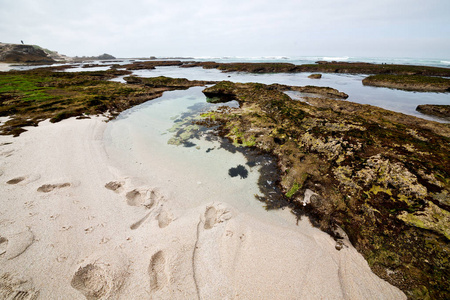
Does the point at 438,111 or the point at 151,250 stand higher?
the point at 438,111

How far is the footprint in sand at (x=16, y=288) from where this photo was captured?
3178mm

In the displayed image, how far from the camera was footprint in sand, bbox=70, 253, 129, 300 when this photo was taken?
3369 mm

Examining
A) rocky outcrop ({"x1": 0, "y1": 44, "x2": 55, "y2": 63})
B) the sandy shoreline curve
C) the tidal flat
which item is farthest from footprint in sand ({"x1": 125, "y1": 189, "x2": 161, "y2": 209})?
rocky outcrop ({"x1": 0, "y1": 44, "x2": 55, "y2": 63})

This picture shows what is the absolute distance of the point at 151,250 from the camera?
4.14 meters

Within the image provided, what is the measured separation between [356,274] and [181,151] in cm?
829

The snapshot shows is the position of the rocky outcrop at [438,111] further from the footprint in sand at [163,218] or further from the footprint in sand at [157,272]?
the footprint in sand at [157,272]

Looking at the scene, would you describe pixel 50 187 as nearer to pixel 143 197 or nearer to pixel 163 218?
pixel 143 197

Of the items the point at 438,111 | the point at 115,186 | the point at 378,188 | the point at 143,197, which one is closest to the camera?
the point at 378,188

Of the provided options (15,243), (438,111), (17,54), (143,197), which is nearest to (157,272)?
(143,197)

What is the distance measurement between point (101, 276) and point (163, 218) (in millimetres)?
1856

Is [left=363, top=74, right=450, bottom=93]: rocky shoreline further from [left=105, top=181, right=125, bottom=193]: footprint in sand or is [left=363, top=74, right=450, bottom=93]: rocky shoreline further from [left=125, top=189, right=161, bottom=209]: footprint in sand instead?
[left=105, top=181, right=125, bottom=193]: footprint in sand

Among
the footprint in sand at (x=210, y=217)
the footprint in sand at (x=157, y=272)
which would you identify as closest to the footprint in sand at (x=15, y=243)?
the footprint in sand at (x=157, y=272)

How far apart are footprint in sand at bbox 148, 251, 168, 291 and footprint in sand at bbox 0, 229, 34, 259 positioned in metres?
3.33

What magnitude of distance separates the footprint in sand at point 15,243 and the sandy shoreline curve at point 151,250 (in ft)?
0.07
